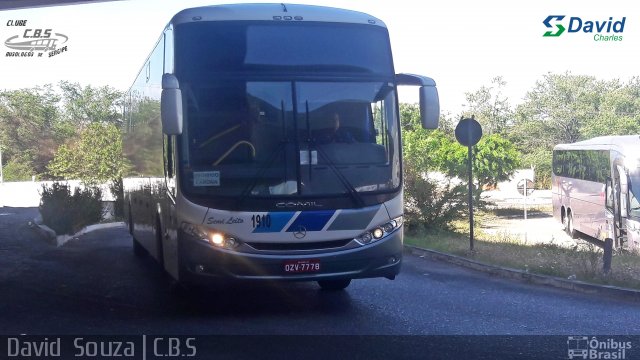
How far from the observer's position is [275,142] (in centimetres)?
941

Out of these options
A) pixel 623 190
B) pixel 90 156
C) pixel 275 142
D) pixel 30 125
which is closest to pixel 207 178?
pixel 275 142

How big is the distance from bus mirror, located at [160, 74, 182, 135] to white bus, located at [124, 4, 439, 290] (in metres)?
0.01

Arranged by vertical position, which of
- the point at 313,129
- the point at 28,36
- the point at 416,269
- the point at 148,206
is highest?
the point at 28,36

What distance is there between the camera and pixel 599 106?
3891cm

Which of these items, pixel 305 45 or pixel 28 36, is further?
pixel 28 36

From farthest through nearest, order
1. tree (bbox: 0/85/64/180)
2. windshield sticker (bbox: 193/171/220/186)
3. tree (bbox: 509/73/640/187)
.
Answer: tree (bbox: 0/85/64/180) < tree (bbox: 509/73/640/187) < windshield sticker (bbox: 193/171/220/186)

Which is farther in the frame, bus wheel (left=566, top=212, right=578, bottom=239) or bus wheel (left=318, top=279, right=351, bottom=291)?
bus wheel (left=566, top=212, right=578, bottom=239)

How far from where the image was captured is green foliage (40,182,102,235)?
75.7ft

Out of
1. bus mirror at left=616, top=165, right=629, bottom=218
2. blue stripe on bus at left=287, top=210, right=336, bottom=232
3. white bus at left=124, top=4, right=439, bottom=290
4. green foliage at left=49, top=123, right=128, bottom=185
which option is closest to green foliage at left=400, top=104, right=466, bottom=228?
bus mirror at left=616, top=165, right=629, bottom=218

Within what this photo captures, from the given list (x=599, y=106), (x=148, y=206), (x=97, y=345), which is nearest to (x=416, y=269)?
(x=148, y=206)

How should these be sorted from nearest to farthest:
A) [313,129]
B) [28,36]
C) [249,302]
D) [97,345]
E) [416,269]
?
[97,345] → [313,129] → [249,302] → [416,269] → [28,36]

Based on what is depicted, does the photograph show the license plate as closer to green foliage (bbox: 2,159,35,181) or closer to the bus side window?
the bus side window

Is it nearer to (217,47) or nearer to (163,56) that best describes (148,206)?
(163,56)

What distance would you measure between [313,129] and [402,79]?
1529mm
